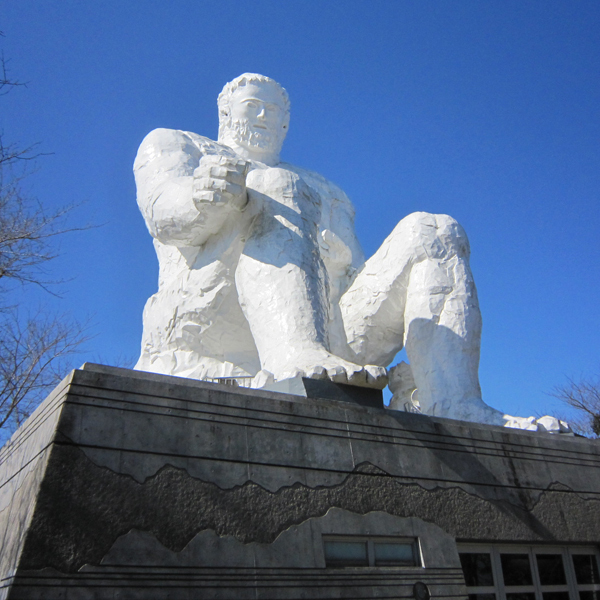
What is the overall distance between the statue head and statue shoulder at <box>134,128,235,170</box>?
14.5 inches

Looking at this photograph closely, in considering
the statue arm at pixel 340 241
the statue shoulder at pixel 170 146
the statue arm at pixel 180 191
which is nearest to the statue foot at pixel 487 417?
the statue arm at pixel 340 241

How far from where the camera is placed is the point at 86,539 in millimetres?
1883

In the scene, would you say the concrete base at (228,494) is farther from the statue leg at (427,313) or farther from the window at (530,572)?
the statue leg at (427,313)

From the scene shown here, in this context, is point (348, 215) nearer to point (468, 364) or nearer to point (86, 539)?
point (468, 364)

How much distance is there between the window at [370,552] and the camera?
7.66 ft

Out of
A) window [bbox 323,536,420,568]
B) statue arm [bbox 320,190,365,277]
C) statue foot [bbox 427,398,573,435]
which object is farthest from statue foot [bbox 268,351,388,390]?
statue arm [bbox 320,190,365,277]

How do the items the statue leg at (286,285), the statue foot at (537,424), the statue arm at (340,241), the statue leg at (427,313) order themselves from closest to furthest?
the statue leg at (286,285)
the statue foot at (537,424)
the statue leg at (427,313)
the statue arm at (340,241)

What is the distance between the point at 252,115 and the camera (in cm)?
476

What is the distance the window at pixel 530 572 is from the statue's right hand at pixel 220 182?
1987 mm

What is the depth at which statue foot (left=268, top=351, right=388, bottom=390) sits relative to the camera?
107 inches

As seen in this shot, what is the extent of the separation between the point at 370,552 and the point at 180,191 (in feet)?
7.05

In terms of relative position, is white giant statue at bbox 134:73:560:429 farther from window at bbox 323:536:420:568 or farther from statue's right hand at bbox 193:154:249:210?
window at bbox 323:536:420:568

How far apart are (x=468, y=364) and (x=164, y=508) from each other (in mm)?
2031

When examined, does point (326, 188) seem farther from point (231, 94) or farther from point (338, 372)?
point (338, 372)
